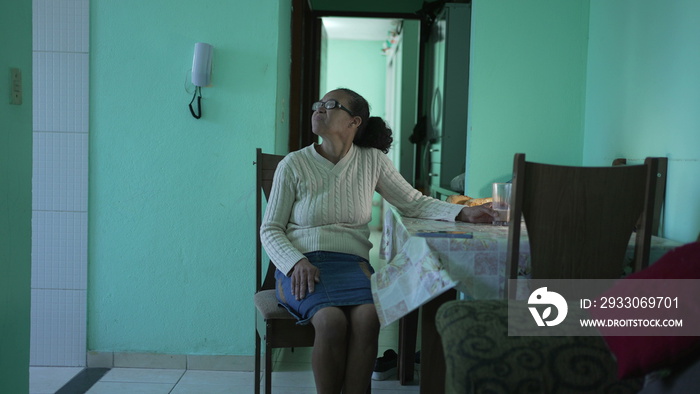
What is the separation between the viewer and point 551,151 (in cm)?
276

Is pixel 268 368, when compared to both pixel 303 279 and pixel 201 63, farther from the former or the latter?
pixel 201 63

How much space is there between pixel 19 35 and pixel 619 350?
1772 millimetres

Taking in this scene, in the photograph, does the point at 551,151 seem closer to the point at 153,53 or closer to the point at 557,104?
the point at 557,104

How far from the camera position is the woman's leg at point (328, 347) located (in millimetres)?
1822

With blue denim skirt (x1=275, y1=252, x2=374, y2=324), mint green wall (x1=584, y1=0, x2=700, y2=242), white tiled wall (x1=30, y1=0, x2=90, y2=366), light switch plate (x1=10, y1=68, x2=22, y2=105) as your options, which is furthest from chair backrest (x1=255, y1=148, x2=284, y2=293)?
mint green wall (x1=584, y1=0, x2=700, y2=242)

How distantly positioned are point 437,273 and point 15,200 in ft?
4.01

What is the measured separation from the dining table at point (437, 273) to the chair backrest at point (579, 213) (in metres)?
0.15

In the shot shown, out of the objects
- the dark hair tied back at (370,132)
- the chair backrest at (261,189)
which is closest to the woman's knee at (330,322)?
the chair backrest at (261,189)

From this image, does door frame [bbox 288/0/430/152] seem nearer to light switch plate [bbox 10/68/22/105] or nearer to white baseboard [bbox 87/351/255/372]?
white baseboard [bbox 87/351/255/372]

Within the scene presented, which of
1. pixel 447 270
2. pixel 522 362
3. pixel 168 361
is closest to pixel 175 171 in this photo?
pixel 168 361

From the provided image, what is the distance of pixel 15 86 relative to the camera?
1823 millimetres

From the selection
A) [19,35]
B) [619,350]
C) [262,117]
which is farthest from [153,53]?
[619,350]

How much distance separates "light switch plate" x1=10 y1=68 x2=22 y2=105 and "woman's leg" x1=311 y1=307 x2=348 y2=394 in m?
1.06

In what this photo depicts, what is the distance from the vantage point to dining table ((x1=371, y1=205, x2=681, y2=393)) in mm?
1690
